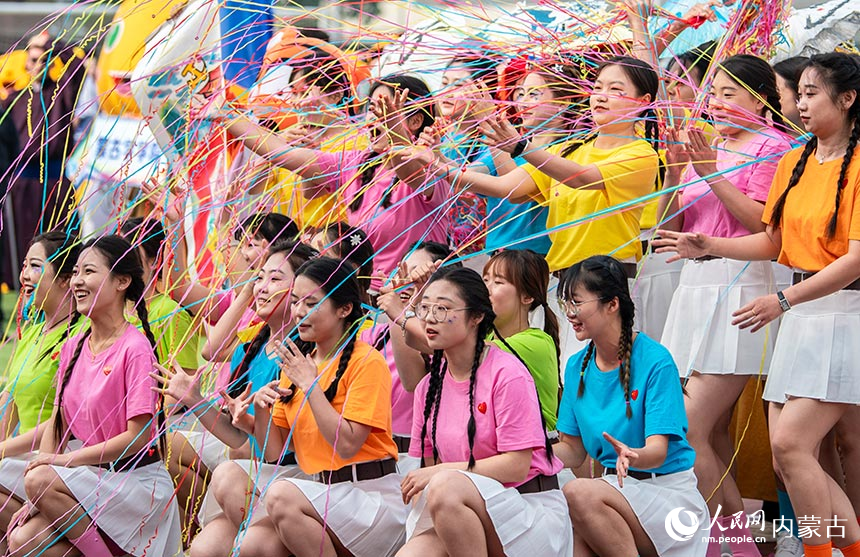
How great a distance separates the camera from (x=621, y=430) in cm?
345

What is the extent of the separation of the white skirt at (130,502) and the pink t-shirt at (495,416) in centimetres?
93

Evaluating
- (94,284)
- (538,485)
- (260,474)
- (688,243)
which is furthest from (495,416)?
(94,284)

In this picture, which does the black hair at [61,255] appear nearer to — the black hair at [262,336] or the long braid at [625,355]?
the black hair at [262,336]

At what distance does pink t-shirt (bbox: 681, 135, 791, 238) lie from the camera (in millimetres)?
3779

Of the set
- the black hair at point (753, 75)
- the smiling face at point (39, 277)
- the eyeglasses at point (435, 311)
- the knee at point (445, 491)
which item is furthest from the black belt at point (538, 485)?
the smiling face at point (39, 277)

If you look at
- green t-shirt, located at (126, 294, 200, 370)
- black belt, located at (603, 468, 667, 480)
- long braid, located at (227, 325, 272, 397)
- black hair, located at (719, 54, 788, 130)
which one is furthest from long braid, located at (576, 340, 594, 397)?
green t-shirt, located at (126, 294, 200, 370)

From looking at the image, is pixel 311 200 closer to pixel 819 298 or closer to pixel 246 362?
pixel 246 362

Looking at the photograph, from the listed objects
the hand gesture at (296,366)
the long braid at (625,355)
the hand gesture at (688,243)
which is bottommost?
the hand gesture at (296,366)

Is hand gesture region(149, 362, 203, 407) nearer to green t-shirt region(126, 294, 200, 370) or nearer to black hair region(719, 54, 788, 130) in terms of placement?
green t-shirt region(126, 294, 200, 370)

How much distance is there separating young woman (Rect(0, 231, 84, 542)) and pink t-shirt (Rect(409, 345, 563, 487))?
1.40 m

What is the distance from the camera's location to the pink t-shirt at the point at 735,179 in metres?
3.78

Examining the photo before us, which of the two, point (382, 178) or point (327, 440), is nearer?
point (327, 440)

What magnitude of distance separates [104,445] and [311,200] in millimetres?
1290

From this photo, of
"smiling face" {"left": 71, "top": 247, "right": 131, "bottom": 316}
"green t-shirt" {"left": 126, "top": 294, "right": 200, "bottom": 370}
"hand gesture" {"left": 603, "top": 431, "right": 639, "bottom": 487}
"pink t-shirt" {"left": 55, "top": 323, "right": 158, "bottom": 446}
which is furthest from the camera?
"green t-shirt" {"left": 126, "top": 294, "right": 200, "bottom": 370}
